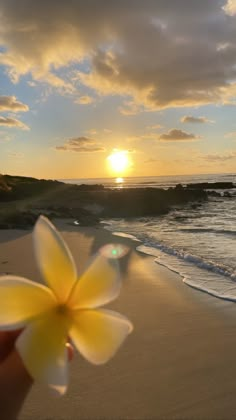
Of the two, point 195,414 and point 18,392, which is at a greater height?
point 18,392

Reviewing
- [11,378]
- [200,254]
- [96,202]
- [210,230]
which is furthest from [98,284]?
[96,202]

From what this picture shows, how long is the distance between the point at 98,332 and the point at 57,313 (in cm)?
10

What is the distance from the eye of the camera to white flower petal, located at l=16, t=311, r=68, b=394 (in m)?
0.79

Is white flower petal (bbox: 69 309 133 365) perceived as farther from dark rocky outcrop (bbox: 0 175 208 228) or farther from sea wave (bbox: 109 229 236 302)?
dark rocky outcrop (bbox: 0 175 208 228)

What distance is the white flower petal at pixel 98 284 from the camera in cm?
86

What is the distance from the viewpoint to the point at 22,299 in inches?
32.7

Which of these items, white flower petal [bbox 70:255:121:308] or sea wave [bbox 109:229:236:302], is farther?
sea wave [bbox 109:229:236:302]

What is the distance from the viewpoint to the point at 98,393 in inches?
120

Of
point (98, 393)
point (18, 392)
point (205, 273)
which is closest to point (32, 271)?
point (205, 273)

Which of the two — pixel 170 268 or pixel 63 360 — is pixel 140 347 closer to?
pixel 63 360

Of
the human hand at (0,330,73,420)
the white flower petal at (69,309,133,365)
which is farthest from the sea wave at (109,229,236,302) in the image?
the white flower petal at (69,309,133,365)

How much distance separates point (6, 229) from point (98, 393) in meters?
9.82

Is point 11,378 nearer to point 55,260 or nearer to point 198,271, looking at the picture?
point 55,260

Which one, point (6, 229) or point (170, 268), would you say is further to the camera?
point (6, 229)
